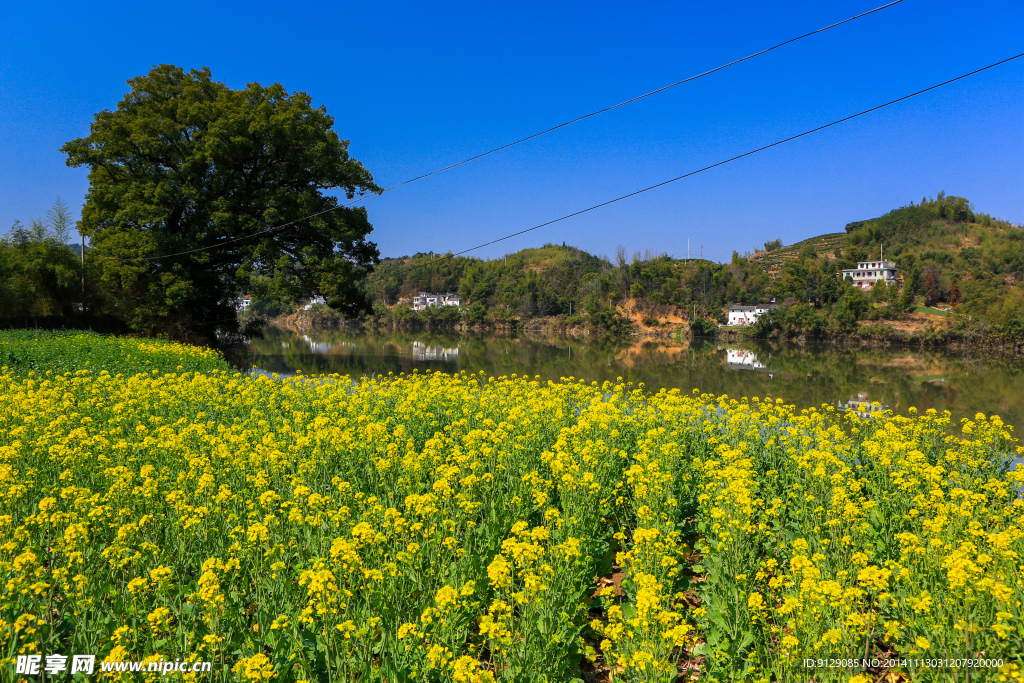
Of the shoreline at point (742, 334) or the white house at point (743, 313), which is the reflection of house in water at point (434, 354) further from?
the white house at point (743, 313)

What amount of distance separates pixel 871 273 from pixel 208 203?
11242 cm

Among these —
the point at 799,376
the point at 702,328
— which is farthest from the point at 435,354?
the point at 702,328

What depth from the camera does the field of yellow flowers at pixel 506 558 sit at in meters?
2.91

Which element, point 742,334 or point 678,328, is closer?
point 742,334

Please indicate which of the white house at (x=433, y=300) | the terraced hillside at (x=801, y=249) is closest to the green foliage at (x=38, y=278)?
the white house at (x=433, y=300)

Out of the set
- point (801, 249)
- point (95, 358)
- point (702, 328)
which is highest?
point (801, 249)

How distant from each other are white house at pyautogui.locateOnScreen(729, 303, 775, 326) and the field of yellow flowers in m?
84.0

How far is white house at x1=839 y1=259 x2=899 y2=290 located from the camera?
10069cm

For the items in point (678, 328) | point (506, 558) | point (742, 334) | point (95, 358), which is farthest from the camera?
point (678, 328)

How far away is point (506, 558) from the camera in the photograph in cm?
382

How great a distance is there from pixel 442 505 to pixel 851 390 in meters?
23.3

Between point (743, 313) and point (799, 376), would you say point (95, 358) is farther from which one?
point (743, 313)

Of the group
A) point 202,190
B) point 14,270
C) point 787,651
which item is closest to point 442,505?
point 787,651

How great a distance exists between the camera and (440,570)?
3.57 m
